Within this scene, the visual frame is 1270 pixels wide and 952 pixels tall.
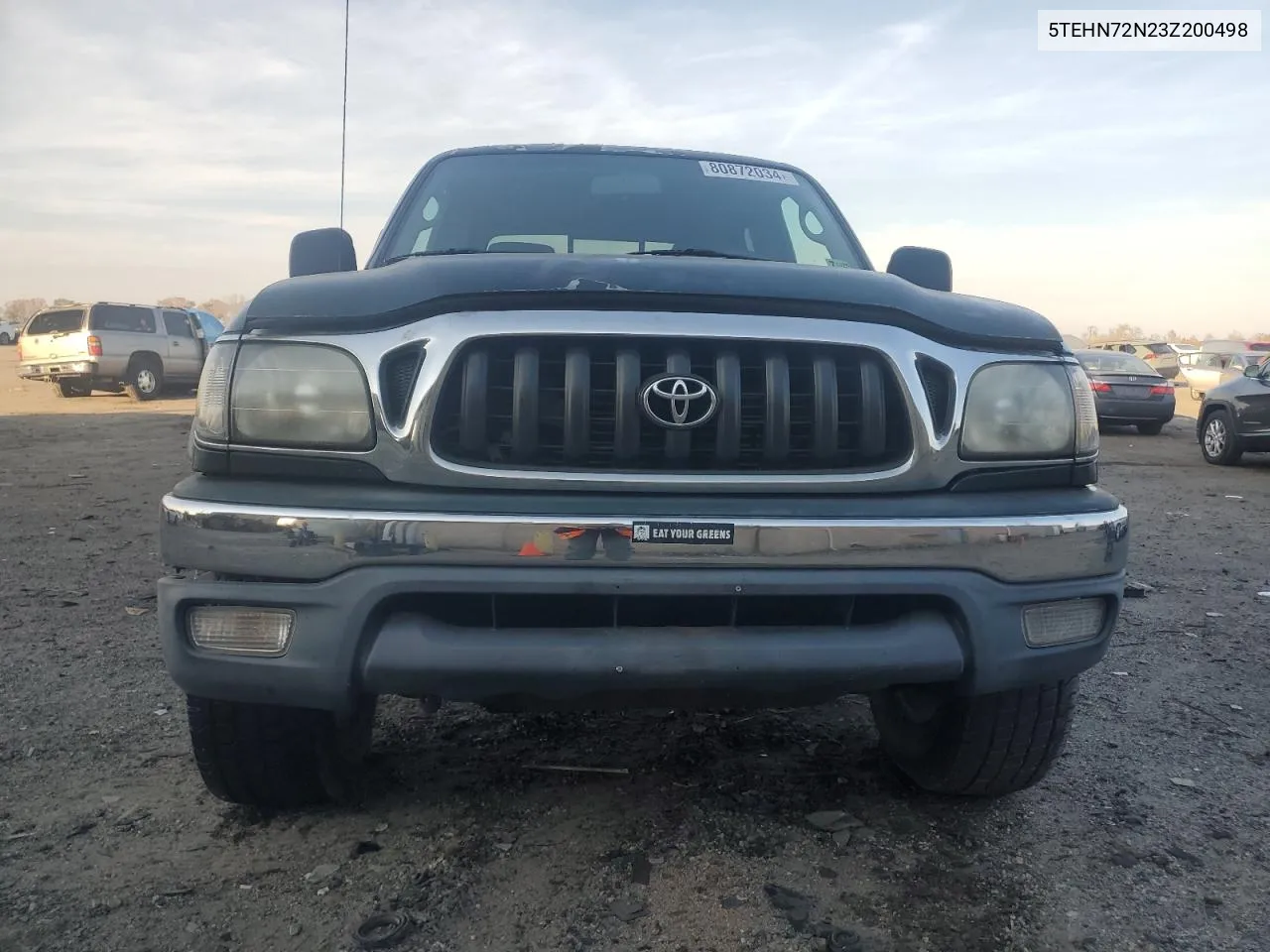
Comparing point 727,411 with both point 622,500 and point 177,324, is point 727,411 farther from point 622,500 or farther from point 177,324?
point 177,324

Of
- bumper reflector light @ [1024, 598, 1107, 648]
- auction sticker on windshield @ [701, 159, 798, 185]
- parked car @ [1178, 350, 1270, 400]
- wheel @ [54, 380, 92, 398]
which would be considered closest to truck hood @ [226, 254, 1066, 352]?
bumper reflector light @ [1024, 598, 1107, 648]

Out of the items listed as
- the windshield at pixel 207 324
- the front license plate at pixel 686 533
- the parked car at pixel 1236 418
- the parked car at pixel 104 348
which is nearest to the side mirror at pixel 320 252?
the front license plate at pixel 686 533

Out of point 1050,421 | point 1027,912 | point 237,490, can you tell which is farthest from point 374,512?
point 1027,912

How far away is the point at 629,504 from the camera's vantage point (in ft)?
6.46

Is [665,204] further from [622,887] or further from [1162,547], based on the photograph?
[1162,547]

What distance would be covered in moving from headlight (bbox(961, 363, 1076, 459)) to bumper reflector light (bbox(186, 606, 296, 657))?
144cm

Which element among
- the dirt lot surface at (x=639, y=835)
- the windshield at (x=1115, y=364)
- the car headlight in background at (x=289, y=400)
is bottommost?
the dirt lot surface at (x=639, y=835)

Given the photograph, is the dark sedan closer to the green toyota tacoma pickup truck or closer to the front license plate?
the green toyota tacoma pickup truck

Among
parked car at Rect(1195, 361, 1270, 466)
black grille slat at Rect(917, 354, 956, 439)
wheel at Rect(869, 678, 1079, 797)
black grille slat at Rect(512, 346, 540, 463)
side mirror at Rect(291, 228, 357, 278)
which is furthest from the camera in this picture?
parked car at Rect(1195, 361, 1270, 466)

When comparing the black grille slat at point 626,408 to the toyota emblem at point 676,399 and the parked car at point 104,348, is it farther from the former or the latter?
the parked car at point 104,348

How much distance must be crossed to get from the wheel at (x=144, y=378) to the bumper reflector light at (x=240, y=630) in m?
19.5

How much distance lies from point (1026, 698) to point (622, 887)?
104cm

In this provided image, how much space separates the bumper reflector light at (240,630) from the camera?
6.40 ft

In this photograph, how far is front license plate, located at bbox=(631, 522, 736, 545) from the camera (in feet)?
6.33
